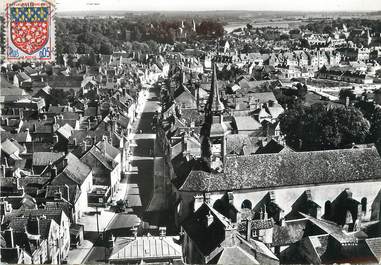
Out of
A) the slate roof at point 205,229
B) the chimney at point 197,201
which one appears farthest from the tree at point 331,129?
the slate roof at point 205,229

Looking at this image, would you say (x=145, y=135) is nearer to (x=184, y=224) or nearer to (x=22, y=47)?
(x=184, y=224)

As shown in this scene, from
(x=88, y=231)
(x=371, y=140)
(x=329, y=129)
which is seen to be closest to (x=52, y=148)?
(x=88, y=231)

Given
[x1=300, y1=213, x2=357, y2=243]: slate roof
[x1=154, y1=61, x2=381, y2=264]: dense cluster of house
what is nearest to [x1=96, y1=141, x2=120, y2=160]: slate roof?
[x1=154, y1=61, x2=381, y2=264]: dense cluster of house

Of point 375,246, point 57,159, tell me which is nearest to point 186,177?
point 375,246

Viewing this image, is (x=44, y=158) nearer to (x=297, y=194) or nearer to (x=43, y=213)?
(x=43, y=213)

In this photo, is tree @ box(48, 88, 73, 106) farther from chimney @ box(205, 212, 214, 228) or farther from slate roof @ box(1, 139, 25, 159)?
chimney @ box(205, 212, 214, 228)

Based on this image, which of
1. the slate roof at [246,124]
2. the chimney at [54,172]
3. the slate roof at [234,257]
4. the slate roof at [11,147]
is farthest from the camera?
the slate roof at [246,124]

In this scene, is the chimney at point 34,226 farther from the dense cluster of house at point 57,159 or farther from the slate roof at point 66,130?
the slate roof at point 66,130
